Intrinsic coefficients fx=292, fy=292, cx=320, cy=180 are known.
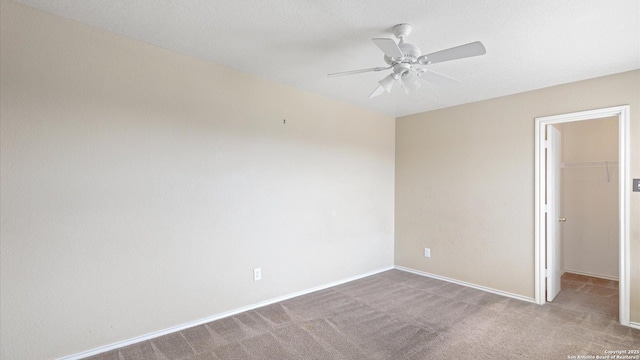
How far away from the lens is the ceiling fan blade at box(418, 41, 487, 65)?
183 centimetres

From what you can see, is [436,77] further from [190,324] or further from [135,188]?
[190,324]

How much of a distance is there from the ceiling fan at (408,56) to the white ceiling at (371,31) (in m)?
0.16

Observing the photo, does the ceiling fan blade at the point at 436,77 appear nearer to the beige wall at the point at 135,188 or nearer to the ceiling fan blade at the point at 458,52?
the ceiling fan blade at the point at 458,52

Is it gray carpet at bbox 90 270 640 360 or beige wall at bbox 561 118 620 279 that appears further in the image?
beige wall at bbox 561 118 620 279

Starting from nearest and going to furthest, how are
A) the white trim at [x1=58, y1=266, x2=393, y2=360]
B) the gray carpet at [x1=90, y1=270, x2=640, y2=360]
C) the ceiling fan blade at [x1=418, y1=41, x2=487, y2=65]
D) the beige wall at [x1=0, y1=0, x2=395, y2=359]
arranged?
the ceiling fan blade at [x1=418, y1=41, x2=487, y2=65] < the beige wall at [x1=0, y1=0, x2=395, y2=359] < the white trim at [x1=58, y1=266, x2=393, y2=360] < the gray carpet at [x1=90, y1=270, x2=640, y2=360]

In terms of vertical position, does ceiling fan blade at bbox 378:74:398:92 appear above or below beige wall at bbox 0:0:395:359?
above

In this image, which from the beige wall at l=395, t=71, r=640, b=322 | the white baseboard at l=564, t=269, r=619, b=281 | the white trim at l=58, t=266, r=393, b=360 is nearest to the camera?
the white trim at l=58, t=266, r=393, b=360

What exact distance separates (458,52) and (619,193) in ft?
7.93

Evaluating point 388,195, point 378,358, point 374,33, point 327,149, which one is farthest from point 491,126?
point 378,358

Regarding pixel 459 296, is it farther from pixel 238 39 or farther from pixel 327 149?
pixel 238 39

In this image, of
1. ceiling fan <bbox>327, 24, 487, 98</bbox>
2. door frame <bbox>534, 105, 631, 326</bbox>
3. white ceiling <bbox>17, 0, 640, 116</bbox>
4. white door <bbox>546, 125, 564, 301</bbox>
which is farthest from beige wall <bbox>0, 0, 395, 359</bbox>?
white door <bbox>546, 125, 564, 301</bbox>

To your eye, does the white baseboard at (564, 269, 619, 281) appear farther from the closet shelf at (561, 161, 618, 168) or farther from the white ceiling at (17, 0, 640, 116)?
the white ceiling at (17, 0, 640, 116)

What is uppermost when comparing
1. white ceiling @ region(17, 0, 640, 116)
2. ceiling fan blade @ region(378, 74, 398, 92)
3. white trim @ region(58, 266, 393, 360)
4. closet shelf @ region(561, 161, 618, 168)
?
white ceiling @ region(17, 0, 640, 116)

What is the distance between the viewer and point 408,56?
2.11 metres
